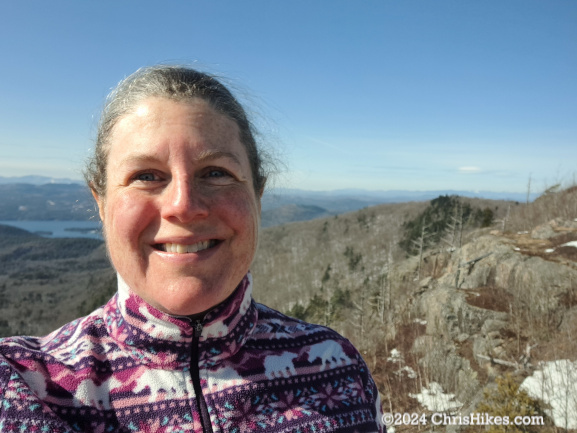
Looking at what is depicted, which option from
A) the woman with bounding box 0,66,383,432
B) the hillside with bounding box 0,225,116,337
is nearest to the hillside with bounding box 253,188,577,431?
the woman with bounding box 0,66,383,432

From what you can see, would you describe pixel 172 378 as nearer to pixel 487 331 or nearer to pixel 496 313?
pixel 487 331

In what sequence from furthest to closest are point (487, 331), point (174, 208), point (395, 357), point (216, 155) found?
point (395, 357)
point (487, 331)
point (216, 155)
point (174, 208)

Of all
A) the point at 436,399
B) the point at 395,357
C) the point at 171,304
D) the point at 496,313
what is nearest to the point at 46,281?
the point at 395,357

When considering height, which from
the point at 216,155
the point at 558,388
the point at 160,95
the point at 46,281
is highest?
the point at 160,95

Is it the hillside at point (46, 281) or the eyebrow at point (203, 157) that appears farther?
the hillside at point (46, 281)

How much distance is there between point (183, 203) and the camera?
1290 millimetres

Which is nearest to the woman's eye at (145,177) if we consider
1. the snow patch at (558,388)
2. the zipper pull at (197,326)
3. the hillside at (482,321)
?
the zipper pull at (197,326)

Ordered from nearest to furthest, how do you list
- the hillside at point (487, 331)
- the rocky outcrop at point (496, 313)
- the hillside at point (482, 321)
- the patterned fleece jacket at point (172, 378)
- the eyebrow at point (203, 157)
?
the patterned fleece jacket at point (172, 378)
the eyebrow at point (203, 157)
the hillside at point (487, 331)
the hillside at point (482, 321)
the rocky outcrop at point (496, 313)

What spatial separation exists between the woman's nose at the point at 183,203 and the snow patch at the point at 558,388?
7577 mm

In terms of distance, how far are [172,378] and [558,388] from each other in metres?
8.61

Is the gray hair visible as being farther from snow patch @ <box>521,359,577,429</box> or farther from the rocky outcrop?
the rocky outcrop

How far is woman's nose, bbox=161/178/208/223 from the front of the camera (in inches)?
50.8

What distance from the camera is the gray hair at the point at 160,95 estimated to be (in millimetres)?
1466

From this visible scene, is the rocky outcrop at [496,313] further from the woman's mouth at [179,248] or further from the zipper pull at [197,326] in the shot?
the woman's mouth at [179,248]
